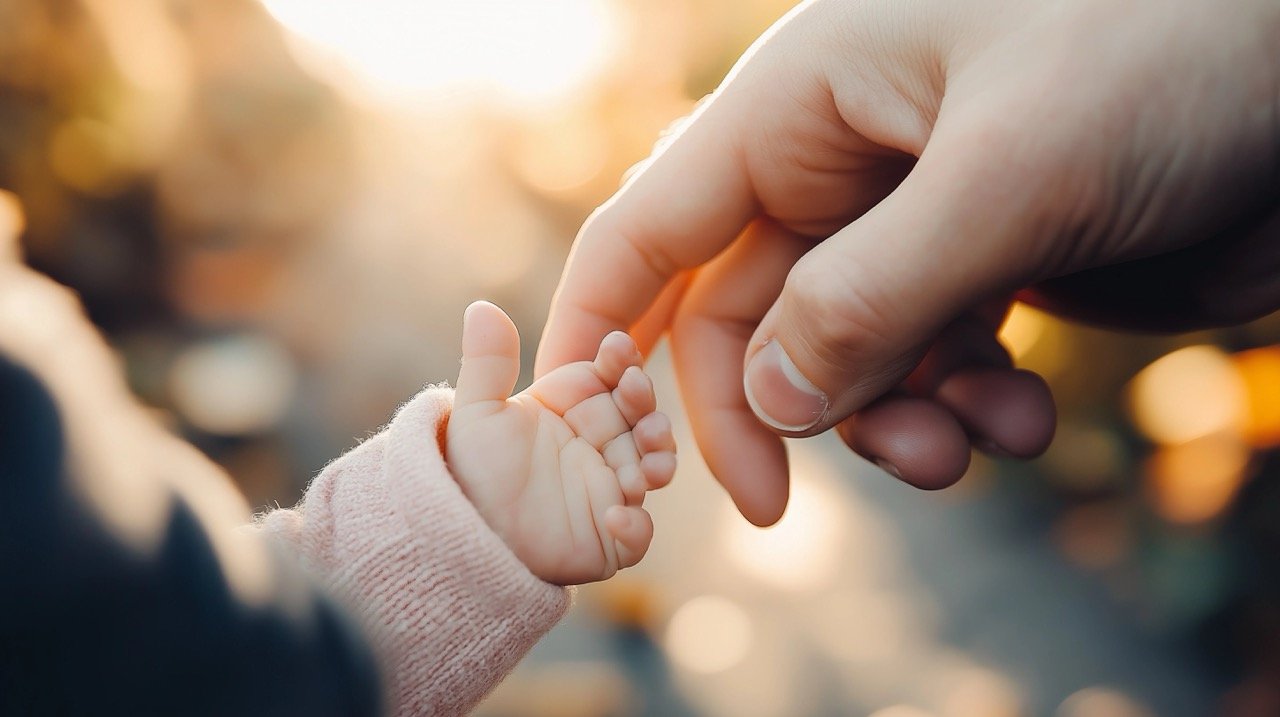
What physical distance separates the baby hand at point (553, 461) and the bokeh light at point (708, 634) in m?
0.60

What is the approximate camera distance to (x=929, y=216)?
485 millimetres

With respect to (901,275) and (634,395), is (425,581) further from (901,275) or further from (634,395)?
(901,275)

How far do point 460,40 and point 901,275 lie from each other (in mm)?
1205

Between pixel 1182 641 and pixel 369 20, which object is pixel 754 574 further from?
pixel 369 20

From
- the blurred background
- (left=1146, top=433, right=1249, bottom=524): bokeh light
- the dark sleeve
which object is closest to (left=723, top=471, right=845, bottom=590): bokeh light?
the blurred background

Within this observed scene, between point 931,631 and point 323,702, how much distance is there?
0.99 metres

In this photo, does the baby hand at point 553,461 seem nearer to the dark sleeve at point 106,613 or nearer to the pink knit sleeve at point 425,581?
the pink knit sleeve at point 425,581

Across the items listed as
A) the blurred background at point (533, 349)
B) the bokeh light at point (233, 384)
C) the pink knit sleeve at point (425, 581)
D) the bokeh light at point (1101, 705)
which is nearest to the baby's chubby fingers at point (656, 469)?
the pink knit sleeve at point (425, 581)

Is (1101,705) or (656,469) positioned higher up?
(656,469)

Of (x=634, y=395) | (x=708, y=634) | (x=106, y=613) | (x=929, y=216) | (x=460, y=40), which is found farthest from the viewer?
(x=460, y=40)

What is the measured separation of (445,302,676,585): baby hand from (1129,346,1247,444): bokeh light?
0.84 m

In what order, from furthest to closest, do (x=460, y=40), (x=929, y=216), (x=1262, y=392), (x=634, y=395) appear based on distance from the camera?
(x=460, y=40)
(x=1262, y=392)
(x=634, y=395)
(x=929, y=216)

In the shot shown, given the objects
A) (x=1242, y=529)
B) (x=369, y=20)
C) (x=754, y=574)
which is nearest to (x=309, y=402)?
(x=369, y=20)

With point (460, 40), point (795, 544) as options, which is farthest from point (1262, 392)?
point (460, 40)
